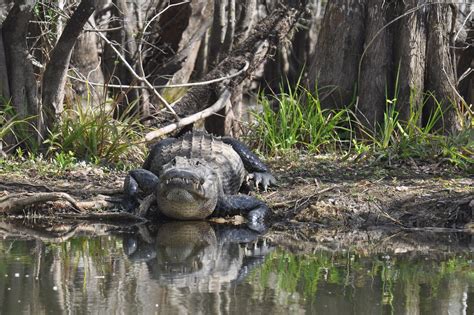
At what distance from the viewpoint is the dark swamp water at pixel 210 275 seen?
574 centimetres

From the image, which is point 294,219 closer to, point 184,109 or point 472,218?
point 472,218

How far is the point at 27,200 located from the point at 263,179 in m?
2.54

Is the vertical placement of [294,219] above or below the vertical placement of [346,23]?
below

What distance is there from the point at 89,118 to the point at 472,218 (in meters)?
4.94

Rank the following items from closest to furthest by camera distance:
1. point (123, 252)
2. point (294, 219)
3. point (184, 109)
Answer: point (123, 252) < point (294, 219) < point (184, 109)

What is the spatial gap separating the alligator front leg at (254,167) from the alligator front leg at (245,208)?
26.8 inches

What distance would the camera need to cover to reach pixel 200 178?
359 inches

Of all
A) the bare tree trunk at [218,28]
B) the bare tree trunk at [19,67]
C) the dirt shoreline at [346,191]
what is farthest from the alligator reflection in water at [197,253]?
the bare tree trunk at [218,28]

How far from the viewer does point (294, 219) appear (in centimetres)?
910

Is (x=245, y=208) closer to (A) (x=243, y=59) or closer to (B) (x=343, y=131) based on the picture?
(B) (x=343, y=131)

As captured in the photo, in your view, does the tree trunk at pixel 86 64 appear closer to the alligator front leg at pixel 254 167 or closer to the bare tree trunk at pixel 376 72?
the alligator front leg at pixel 254 167

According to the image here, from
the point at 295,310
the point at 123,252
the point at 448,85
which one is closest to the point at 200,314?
the point at 295,310

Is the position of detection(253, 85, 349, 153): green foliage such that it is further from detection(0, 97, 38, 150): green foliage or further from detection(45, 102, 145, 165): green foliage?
detection(0, 97, 38, 150): green foliage

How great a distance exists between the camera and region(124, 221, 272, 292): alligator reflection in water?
6.56 meters
